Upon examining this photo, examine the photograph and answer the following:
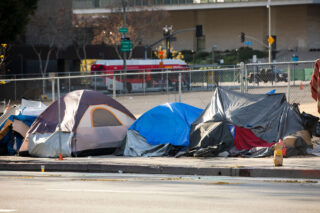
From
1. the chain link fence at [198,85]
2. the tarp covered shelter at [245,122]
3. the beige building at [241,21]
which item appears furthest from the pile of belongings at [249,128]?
the beige building at [241,21]

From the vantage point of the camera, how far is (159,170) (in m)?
12.0

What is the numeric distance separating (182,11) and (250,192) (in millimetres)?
82986

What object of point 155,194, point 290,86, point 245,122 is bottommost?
point 155,194

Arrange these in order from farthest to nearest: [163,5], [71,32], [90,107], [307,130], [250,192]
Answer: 1. [163,5]
2. [71,32]
3. [90,107]
4. [307,130]
5. [250,192]

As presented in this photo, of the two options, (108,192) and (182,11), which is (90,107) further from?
(182,11)

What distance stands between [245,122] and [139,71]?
39.4 metres

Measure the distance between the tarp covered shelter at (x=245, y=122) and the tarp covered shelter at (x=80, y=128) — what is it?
87.9 inches

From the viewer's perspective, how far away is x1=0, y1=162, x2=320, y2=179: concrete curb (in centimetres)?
1084

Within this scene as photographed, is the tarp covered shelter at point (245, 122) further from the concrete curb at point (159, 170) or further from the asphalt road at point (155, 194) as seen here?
the asphalt road at point (155, 194)

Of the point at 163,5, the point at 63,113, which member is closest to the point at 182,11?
the point at 163,5

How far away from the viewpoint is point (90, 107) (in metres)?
14.9

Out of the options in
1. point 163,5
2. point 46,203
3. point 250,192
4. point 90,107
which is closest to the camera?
point 46,203

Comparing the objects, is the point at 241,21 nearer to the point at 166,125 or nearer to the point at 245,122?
the point at 166,125

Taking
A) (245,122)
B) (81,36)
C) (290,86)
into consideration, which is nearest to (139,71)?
(81,36)
